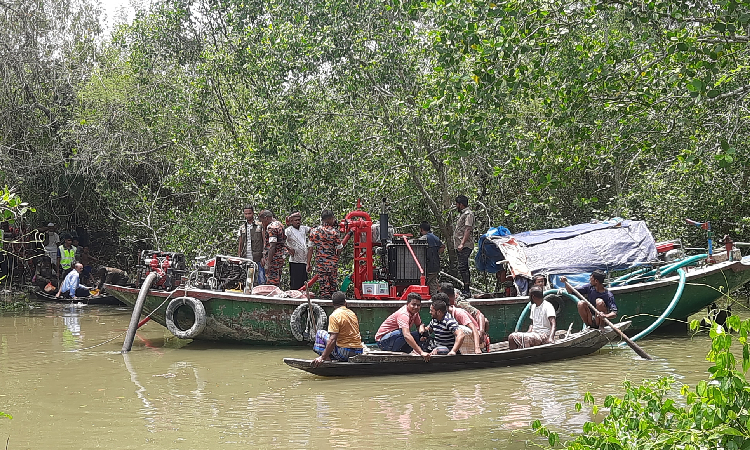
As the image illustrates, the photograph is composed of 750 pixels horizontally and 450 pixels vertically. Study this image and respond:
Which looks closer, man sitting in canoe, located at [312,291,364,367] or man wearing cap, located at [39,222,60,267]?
man sitting in canoe, located at [312,291,364,367]

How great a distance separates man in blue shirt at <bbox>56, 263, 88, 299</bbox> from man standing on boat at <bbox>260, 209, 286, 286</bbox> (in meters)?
7.10

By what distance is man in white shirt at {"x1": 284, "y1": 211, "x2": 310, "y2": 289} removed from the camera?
12.8 m

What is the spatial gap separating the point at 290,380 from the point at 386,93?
7.21 meters

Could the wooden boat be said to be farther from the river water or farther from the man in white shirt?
the man in white shirt

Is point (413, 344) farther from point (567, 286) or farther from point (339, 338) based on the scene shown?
point (567, 286)

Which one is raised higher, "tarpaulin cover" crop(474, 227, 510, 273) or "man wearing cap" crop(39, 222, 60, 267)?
"man wearing cap" crop(39, 222, 60, 267)

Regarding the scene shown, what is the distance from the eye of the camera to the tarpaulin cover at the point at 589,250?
11.9 metres

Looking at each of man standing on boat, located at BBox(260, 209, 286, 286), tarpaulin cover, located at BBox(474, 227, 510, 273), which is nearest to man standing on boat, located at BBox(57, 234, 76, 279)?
man standing on boat, located at BBox(260, 209, 286, 286)

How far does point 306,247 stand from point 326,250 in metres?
0.82

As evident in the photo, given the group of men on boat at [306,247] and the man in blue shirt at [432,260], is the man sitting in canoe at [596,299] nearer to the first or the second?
the man in blue shirt at [432,260]

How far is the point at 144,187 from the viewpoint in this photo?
18141 mm

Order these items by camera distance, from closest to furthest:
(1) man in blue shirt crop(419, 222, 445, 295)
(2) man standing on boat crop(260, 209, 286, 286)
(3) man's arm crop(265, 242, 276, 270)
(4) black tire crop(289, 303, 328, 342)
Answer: (4) black tire crop(289, 303, 328, 342) → (1) man in blue shirt crop(419, 222, 445, 295) → (2) man standing on boat crop(260, 209, 286, 286) → (3) man's arm crop(265, 242, 276, 270)

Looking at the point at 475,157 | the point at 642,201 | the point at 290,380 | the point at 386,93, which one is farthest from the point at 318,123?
the point at 290,380

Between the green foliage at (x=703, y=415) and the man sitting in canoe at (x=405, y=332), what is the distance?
5.11 meters
